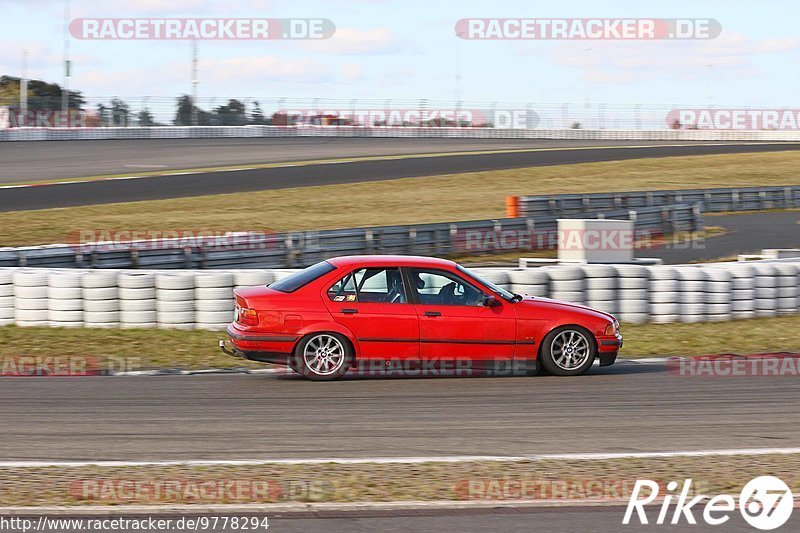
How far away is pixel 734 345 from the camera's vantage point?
11734 millimetres

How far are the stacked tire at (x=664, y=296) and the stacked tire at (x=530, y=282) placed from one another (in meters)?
1.58

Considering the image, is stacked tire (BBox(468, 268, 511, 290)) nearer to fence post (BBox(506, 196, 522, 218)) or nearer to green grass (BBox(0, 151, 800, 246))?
fence post (BBox(506, 196, 522, 218))

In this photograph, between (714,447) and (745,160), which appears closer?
(714,447)

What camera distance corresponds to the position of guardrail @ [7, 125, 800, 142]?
40625 millimetres

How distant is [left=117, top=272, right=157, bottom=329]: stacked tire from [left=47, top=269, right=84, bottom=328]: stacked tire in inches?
20.1

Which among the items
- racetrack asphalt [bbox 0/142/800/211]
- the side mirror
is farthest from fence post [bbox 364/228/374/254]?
racetrack asphalt [bbox 0/142/800/211]

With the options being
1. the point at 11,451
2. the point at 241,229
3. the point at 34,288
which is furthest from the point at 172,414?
the point at 241,229

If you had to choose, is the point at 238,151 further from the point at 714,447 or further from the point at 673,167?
the point at 714,447

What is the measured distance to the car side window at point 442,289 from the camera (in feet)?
32.0

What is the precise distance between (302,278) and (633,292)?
5114 mm

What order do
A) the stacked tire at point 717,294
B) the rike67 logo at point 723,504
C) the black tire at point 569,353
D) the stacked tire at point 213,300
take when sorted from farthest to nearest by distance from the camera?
the stacked tire at point 717,294 < the stacked tire at point 213,300 < the black tire at point 569,353 < the rike67 logo at point 723,504

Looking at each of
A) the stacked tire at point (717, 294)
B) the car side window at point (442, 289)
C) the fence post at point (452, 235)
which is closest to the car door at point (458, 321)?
the car side window at point (442, 289)

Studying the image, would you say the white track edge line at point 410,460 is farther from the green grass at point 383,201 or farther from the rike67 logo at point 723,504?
the green grass at point 383,201

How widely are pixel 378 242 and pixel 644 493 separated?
12.8m
